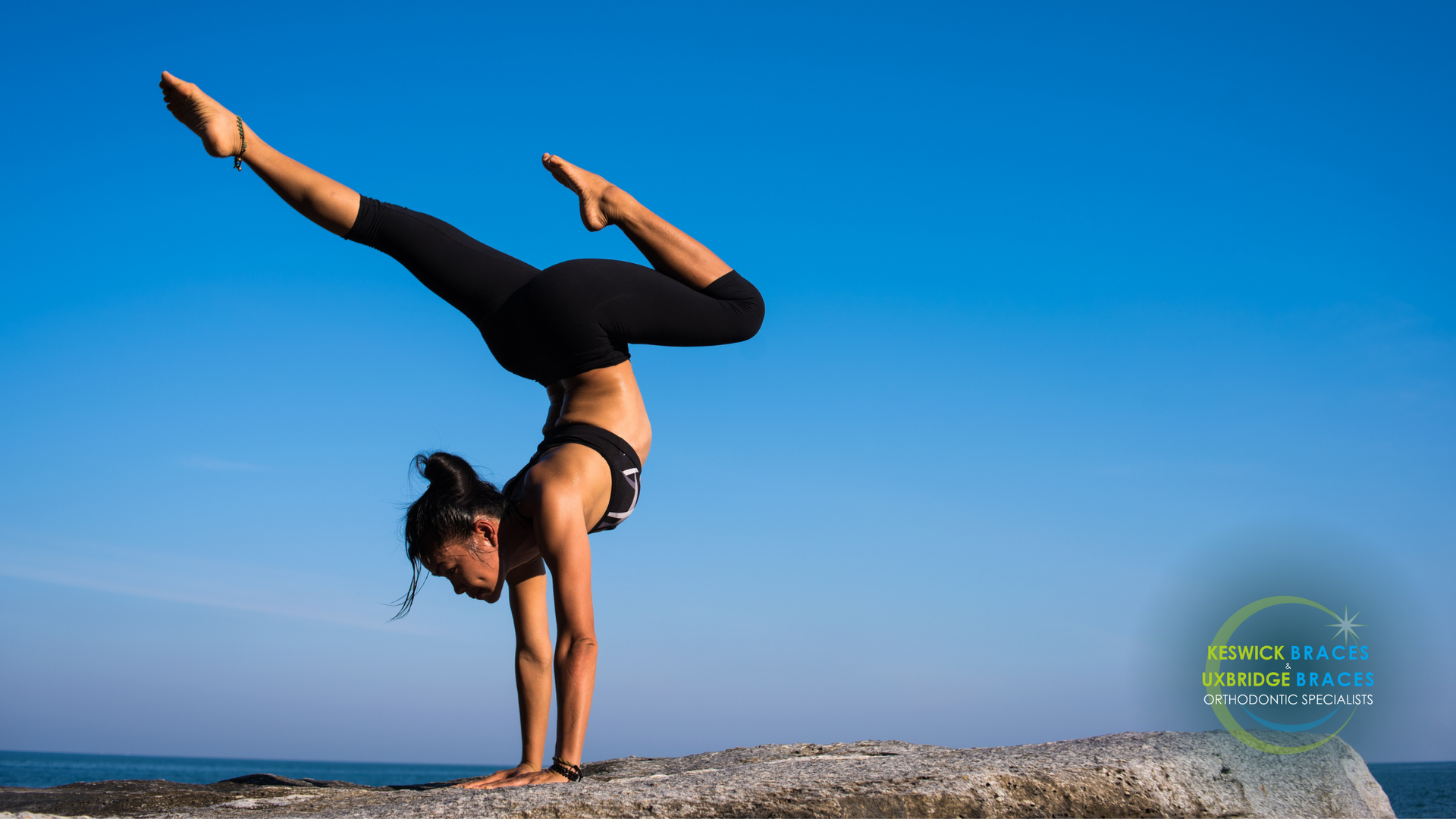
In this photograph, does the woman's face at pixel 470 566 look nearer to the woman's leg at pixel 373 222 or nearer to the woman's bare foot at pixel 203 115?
the woman's leg at pixel 373 222

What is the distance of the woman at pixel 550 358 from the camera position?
3.40 metres

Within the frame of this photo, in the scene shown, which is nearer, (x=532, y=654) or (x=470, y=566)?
(x=470, y=566)

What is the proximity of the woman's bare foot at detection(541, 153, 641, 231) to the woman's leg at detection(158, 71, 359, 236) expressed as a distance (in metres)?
0.89

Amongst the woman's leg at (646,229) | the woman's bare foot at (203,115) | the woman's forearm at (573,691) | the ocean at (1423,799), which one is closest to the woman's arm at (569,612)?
the woman's forearm at (573,691)

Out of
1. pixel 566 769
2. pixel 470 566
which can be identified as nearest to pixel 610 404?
pixel 470 566

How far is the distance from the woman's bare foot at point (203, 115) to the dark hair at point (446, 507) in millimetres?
1486

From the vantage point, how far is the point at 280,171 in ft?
12.3

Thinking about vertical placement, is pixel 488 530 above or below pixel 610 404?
below

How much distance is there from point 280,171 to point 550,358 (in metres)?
1.30

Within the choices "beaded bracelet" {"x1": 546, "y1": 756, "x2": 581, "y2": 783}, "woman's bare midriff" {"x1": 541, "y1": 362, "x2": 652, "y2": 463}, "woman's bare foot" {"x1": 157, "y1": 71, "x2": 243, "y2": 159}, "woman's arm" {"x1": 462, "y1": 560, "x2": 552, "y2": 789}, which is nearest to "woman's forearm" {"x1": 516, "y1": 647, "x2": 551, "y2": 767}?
"woman's arm" {"x1": 462, "y1": 560, "x2": 552, "y2": 789}

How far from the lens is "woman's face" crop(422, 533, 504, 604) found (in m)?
3.50

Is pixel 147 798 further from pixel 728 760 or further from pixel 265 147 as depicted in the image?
pixel 265 147

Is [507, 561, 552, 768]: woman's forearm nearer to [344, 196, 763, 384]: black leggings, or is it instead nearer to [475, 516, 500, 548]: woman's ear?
[475, 516, 500, 548]: woman's ear

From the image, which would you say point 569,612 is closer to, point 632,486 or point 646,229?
point 632,486
